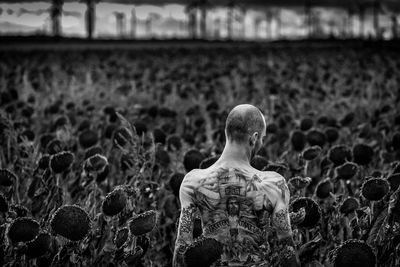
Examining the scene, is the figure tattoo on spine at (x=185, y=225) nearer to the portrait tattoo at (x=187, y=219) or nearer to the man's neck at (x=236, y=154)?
the portrait tattoo at (x=187, y=219)

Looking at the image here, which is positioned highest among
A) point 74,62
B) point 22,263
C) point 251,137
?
point 74,62

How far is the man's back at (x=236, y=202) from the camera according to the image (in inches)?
80.5

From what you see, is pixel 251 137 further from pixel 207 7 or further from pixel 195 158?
pixel 207 7

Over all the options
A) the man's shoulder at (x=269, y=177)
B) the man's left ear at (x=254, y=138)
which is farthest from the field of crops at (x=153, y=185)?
the man's left ear at (x=254, y=138)

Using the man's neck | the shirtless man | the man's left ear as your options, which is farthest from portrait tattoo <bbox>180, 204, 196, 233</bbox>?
the man's left ear

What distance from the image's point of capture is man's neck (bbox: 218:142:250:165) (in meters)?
2.09

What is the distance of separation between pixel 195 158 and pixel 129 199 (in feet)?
2.38

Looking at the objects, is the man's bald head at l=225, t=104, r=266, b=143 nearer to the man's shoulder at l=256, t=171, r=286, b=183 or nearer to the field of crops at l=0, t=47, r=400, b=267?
the man's shoulder at l=256, t=171, r=286, b=183

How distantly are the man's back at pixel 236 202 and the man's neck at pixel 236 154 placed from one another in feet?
0.08

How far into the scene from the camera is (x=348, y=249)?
183 cm

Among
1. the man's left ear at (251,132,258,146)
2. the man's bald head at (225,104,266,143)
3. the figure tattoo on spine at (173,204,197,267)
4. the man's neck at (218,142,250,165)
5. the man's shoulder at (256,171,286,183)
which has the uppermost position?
the man's bald head at (225,104,266,143)

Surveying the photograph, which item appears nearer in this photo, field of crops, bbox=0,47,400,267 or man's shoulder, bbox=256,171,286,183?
man's shoulder, bbox=256,171,286,183

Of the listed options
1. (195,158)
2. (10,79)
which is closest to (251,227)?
(195,158)

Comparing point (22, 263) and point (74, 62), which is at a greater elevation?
point (74, 62)
